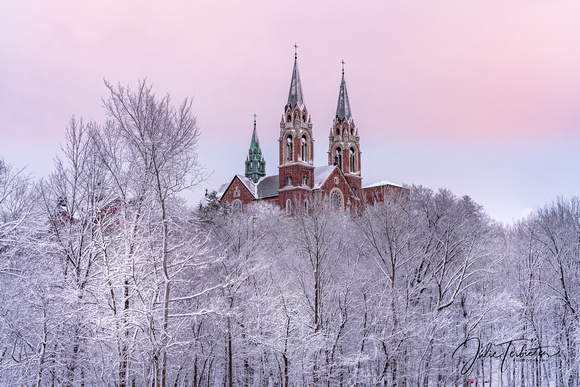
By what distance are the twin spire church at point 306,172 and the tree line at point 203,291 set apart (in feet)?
104

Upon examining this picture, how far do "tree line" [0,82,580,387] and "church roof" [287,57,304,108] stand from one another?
3607 centimetres

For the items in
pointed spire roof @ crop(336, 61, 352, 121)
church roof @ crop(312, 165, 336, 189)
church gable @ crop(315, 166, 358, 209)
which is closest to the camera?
church roof @ crop(312, 165, 336, 189)

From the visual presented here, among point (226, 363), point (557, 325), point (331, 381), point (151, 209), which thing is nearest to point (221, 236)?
point (226, 363)

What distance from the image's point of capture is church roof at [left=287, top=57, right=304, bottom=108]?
6650 cm

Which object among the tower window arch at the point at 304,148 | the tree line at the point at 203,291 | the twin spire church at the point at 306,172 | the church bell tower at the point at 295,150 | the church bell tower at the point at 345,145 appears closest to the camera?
the tree line at the point at 203,291

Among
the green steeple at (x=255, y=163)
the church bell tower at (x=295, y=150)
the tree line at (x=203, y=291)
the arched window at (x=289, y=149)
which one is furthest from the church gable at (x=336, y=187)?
the tree line at (x=203, y=291)

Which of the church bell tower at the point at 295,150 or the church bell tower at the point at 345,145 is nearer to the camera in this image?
the church bell tower at the point at 295,150

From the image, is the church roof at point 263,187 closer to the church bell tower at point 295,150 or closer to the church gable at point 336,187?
the church bell tower at point 295,150

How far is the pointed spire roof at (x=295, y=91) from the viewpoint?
66438 mm

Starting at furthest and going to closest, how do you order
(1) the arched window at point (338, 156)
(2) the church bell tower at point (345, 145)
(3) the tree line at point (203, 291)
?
(1) the arched window at point (338, 156) → (2) the church bell tower at point (345, 145) → (3) the tree line at point (203, 291)

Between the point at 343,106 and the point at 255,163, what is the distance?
18518 millimetres

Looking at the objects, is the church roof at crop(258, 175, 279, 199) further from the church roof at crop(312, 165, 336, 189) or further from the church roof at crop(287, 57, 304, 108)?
the church roof at crop(287, 57, 304, 108)

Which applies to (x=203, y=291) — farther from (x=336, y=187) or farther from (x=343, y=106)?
(x=343, y=106)
